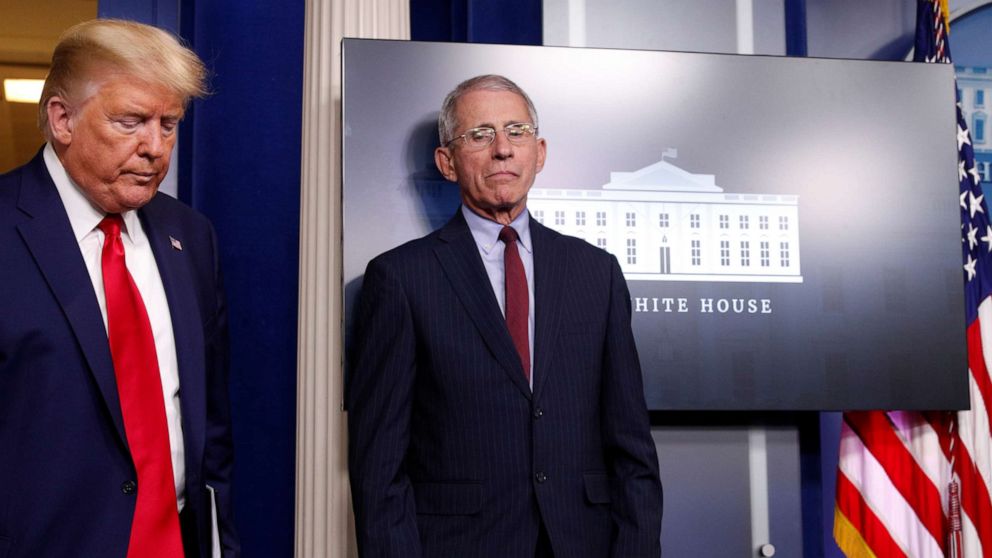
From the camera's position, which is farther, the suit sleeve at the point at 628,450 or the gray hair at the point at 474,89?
the gray hair at the point at 474,89

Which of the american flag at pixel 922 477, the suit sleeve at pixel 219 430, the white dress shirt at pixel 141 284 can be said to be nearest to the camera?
the white dress shirt at pixel 141 284

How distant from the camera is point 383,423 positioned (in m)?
2.13

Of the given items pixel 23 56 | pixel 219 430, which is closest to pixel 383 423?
pixel 219 430

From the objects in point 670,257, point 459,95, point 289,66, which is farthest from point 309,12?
point 670,257

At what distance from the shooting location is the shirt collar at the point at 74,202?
1.90 m

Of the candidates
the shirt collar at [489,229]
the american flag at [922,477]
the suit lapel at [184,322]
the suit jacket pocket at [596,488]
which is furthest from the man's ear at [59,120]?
the american flag at [922,477]

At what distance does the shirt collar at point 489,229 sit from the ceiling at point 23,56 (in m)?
1.89

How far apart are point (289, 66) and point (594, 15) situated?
1.08 m

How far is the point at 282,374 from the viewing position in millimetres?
3523

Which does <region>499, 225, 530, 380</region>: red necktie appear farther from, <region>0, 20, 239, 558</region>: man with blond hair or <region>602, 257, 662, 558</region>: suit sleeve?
<region>0, 20, 239, 558</region>: man with blond hair

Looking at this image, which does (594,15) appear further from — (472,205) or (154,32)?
(154,32)

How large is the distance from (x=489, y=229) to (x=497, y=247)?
0.05 m

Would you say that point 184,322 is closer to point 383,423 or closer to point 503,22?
point 383,423

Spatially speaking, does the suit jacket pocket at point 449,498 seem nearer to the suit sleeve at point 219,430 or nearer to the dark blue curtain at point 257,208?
the suit sleeve at point 219,430
